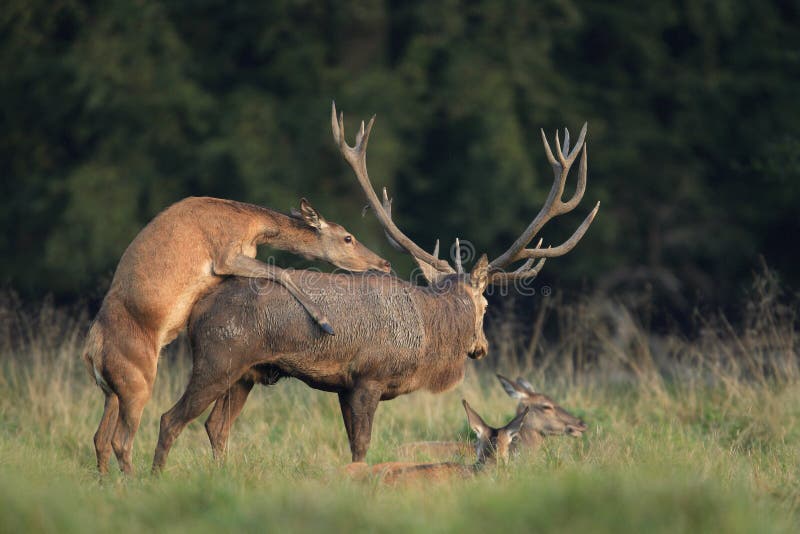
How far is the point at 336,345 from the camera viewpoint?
6.78 metres

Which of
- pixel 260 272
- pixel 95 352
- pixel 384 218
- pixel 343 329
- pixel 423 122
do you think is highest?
pixel 423 122

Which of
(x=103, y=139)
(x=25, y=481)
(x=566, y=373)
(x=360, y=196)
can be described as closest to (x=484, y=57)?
(x=360, y=196)

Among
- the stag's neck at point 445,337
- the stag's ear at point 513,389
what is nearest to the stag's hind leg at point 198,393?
the stag's neck at point 445,337

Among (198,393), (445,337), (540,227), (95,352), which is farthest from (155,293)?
(540,227)

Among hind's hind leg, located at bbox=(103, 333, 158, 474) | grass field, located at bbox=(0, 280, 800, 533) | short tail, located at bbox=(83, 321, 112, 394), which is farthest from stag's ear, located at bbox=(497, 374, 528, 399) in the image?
short tail, located at bbox=(83, 321, 112, 394)

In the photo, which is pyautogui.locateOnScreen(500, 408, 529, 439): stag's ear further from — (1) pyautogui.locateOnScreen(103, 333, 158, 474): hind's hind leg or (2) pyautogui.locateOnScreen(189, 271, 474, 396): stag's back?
(1) pyautogui.locateOnScreen(103, 333, 158, 474): hind's hind leg

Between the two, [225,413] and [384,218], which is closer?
[225,413]

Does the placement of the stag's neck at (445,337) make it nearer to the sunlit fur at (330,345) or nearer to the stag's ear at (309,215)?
the sunlit fur at (330,345)

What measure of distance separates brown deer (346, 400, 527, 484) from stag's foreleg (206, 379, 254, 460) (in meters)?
1.31

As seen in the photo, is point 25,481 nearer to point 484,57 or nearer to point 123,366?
point 123,366

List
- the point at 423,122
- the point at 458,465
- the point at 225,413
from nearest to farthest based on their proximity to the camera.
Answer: the point at 458,465
the point at 225,413
the point at 423,122

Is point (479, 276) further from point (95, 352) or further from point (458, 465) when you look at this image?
point (95, 352)

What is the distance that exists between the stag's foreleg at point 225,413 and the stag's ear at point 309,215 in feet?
3.77

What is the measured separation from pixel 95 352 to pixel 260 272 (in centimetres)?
→ 105
